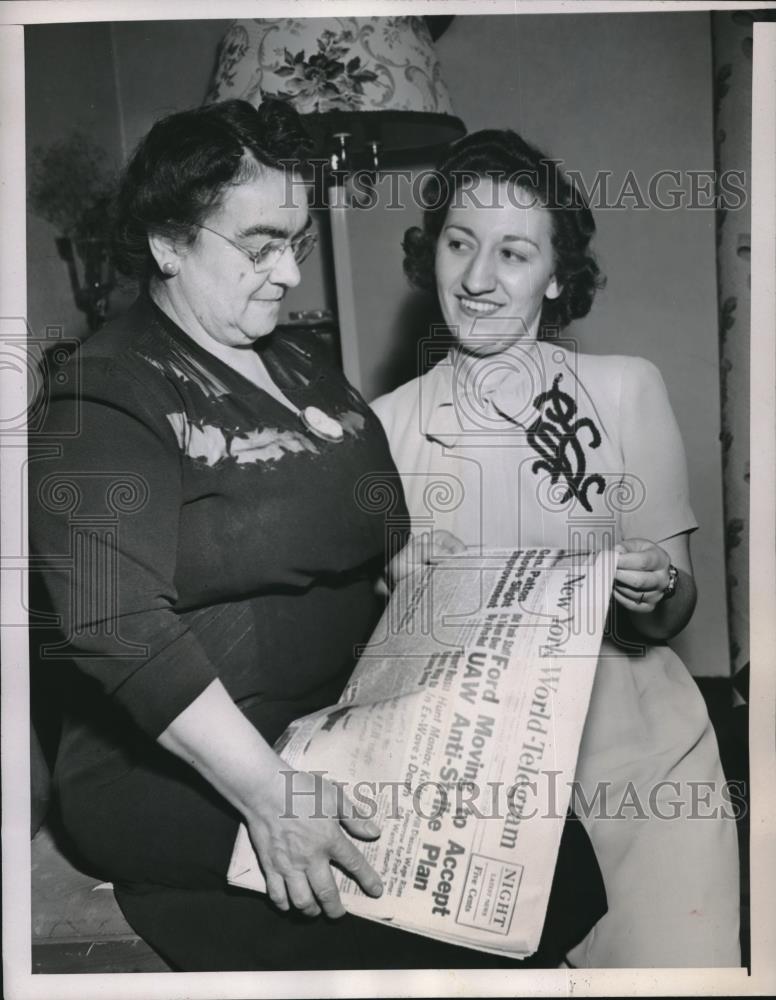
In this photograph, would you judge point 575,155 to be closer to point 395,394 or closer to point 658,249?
point 658,249

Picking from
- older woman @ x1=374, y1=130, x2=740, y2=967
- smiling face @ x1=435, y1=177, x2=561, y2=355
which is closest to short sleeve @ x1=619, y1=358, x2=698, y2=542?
older woman @ x1=374, y1=130, x2=740, y2=967

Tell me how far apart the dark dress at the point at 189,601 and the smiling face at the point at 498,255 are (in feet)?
0.59

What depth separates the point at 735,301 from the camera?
958 millimetres

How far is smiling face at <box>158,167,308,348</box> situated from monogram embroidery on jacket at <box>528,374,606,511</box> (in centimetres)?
29

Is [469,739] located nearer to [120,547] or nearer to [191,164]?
[120,547]

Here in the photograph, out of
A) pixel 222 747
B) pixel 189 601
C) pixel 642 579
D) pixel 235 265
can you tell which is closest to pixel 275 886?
pixel 222 747

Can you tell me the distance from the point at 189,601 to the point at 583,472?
0.40m

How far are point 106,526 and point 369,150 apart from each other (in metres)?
0.45

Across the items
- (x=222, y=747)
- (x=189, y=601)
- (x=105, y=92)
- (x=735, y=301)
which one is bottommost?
(x=222, y=747)

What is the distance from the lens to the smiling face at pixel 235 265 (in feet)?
2.95

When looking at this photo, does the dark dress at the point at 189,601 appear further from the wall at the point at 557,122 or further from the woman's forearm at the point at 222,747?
the wall at the point at 557,122

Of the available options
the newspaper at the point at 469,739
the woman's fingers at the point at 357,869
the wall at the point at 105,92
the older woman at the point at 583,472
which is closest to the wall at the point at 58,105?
the wall at the point at 105,92

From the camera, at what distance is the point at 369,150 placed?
37.3 inches

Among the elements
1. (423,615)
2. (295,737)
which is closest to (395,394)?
(423,615)
